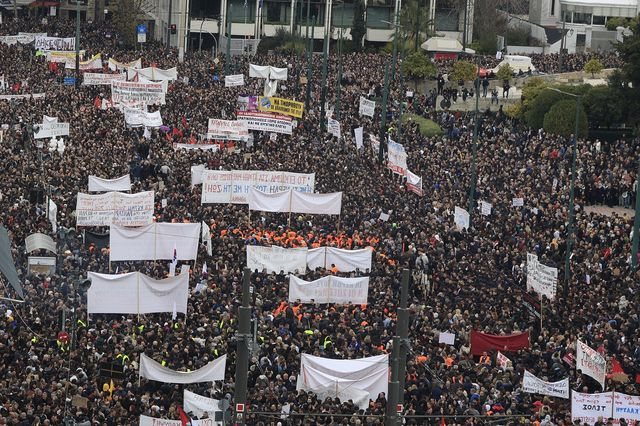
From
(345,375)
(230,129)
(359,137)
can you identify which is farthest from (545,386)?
(359,137)

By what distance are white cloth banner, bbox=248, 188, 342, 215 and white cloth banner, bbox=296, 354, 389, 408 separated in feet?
47.0

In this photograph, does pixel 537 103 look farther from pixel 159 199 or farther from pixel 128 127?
pixel 159 199

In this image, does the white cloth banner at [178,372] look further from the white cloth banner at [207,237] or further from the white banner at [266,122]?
the white banner at [266,122]

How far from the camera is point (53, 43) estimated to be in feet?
240

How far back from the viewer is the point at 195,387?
85.4ft

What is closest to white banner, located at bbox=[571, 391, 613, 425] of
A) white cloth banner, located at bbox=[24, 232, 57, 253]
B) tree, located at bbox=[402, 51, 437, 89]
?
white cloth banner, located at bbox=[24, 232, 57, 253]

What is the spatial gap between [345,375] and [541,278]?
9531 mm

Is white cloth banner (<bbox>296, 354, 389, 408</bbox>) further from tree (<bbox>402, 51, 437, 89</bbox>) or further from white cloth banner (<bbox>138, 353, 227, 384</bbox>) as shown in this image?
tree (<bbox>402, 51, 437, 89</bbox>)

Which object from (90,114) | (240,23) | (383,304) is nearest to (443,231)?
(383,304)

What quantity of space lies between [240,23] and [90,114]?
145ft

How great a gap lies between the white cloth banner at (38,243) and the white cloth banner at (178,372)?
9.43m

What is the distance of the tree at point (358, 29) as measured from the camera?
315 ft

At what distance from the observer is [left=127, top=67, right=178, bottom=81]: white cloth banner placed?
211 ft

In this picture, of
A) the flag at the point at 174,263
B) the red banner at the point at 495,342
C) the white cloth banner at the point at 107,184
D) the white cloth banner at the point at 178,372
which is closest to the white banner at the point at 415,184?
the white cloth banner at the point at 107,184
